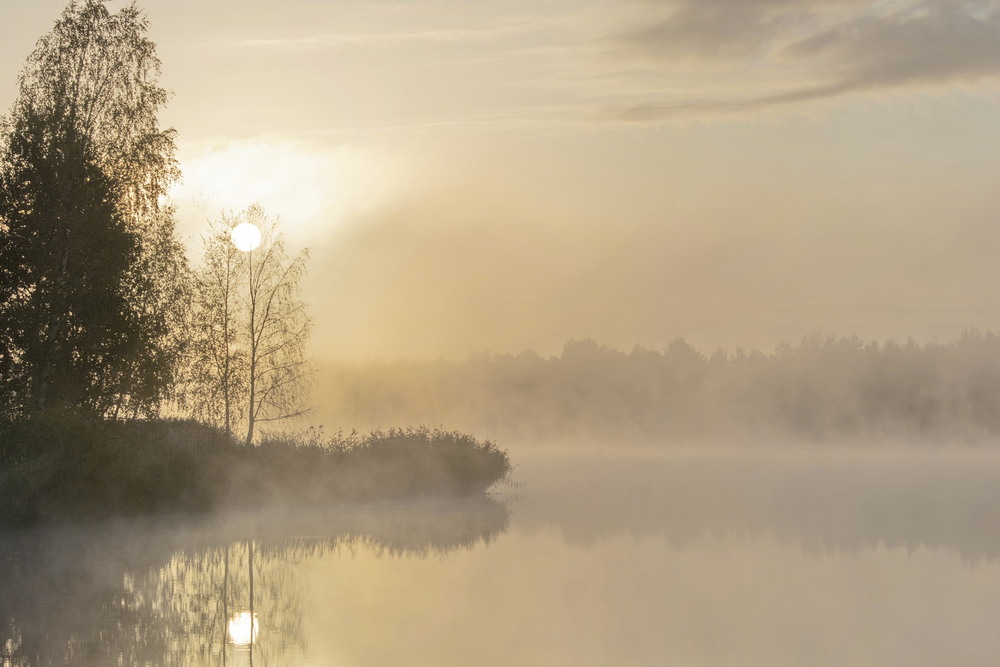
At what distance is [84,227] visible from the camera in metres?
29.6

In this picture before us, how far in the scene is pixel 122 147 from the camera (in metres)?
32.1

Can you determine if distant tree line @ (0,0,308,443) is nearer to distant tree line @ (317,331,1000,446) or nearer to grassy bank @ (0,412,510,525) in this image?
grassy bank @ (0,412,510,525)

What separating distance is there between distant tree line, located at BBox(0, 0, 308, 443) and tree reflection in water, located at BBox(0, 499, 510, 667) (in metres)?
4.88

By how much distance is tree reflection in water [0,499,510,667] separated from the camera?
13.7m

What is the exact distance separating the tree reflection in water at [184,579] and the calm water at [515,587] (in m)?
0.06

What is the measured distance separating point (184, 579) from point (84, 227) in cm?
1349

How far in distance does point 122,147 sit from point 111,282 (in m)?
4.40

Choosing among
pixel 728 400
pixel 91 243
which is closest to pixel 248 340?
pixel 91 243

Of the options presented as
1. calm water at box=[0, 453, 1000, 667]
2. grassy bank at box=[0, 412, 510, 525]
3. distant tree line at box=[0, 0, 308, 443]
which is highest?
distant tree line at box=[0, 0, 308, 443]

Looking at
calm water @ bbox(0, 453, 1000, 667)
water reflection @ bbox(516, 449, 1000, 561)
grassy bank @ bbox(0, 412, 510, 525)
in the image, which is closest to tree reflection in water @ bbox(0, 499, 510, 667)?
calm water @ bbox(0, 453, 1000, 667)

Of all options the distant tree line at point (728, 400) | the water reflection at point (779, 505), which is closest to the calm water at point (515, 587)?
the water reflection at point (779, 505)

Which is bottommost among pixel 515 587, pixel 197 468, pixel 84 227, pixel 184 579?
pixel 515 587

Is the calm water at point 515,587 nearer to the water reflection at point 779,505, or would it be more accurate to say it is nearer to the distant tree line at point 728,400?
the water reflection at point 779,505

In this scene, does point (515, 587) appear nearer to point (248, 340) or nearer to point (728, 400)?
point (248, 340)
